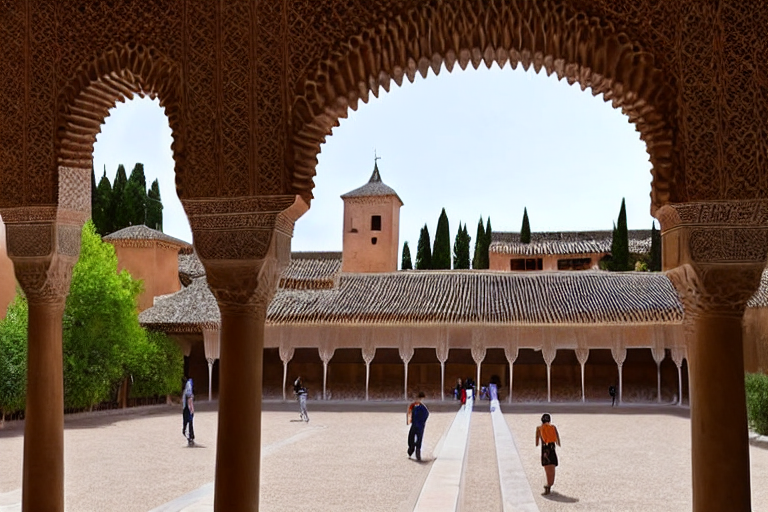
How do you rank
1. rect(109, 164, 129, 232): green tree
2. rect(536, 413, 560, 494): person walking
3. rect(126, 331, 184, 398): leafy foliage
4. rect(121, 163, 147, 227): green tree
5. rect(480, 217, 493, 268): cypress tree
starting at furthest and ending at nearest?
rect(480, 217, 493, 268): cypress tree < rect(121, 163, 147, 227): green tree < rect(109, 164, 129, 232): green tree < rect(126, 331, 184, 398): leafy foliage < rect(536, 413, 560, 494): person walking

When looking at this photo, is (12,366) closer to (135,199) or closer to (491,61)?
(491,61)

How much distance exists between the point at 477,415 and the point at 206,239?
1850 cm

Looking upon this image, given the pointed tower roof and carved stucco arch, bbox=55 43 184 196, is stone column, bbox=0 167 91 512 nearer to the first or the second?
carved stucco arch, bbox=55 43 184 196

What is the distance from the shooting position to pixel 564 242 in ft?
161

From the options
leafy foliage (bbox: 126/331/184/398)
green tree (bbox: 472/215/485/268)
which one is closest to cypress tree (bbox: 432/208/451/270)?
green tree (bbox: 472/215/485/268)

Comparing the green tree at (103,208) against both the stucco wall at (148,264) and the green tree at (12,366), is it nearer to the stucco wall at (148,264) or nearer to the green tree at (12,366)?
the stucco wall at (148,264)

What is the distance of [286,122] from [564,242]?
45.8 meters

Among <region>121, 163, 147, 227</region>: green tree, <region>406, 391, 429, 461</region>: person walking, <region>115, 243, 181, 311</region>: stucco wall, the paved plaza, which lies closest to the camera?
the paved plaza

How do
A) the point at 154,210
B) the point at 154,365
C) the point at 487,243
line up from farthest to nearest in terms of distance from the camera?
the point at 487,243 < the point at 154,210 < the point at 154,365

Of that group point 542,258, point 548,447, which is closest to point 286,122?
point 548,447

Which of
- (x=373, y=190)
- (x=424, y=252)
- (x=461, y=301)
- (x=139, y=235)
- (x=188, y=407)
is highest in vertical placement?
(x=373, y=190)

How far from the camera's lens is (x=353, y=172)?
46656mm

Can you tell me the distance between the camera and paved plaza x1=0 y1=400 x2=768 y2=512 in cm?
878

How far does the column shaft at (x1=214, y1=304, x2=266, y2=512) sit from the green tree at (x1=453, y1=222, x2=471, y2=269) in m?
47.1
